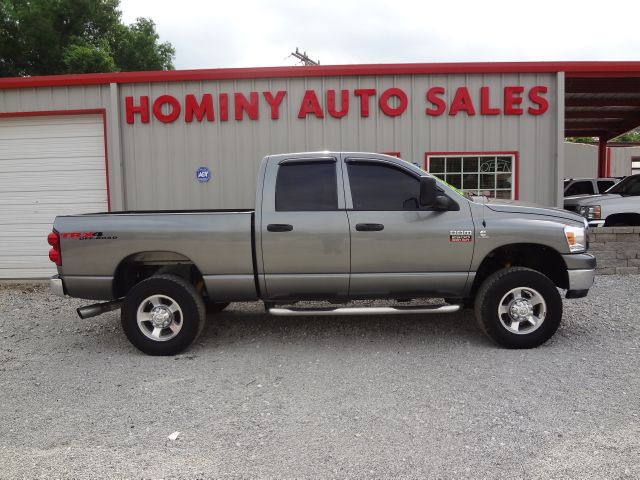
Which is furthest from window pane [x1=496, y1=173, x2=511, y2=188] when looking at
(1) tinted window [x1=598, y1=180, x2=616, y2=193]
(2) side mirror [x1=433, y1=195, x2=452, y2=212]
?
(1) tinted window [x1=598, y1=180, x2=616, y2=193]

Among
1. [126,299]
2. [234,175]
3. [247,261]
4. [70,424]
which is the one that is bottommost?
[70,424]

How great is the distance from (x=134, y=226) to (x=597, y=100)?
1235 centimetres

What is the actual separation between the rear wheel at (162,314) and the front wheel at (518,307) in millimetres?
2751

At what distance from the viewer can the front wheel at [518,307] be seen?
498 centimetres

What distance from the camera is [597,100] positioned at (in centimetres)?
1314

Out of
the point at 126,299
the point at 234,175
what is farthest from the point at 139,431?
the point at 234,175

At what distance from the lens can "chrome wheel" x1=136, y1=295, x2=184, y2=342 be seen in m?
5.09

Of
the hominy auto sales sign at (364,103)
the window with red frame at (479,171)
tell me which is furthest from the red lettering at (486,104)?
the window with red frame at (479,171)

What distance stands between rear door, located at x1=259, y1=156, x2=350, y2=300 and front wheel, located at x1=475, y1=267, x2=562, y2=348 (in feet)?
4.48

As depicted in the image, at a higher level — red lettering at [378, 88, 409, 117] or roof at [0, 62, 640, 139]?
roof at [0, 62, 640, 139]

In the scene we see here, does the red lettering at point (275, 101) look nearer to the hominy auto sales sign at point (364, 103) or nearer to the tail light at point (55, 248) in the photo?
the hominy auto sales sign at point (364, 103)

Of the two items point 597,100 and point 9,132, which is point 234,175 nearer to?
point 9,132

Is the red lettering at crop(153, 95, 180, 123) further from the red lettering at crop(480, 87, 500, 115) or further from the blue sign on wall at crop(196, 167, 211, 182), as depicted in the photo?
the red lettering at crop(480, 87, 500, 115)

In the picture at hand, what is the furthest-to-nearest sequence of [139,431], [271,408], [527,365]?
[527,365], [271,408], [139,431]
